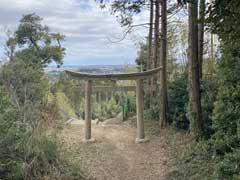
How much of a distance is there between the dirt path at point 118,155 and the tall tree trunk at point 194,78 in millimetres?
945

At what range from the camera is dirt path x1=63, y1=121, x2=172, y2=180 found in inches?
258

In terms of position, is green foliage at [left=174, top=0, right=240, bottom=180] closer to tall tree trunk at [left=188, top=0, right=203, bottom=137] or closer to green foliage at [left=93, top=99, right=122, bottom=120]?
tall tree trunk at [left=188, top=0, right=203, bottom=137]

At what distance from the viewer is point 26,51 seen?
1378cm

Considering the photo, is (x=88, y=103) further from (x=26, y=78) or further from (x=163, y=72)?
(x=163, y=72)

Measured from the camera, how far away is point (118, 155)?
7.91 m

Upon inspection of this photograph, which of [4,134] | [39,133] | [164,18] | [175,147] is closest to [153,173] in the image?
[175,147]

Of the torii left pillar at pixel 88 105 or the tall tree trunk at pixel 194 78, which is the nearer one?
the tall tree trunk at pixel 194 78

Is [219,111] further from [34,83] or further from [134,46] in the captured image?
[134,46]

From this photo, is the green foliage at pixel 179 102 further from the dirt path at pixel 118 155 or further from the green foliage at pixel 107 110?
the green foliage at pixel 107 110

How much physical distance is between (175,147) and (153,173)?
163cm

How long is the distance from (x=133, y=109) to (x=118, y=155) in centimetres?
604

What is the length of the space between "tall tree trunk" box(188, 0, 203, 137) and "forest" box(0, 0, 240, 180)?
0.8 inches

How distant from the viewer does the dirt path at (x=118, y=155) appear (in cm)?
655

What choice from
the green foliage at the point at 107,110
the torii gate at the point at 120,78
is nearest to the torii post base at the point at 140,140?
the torii gate at the point at 120,78
